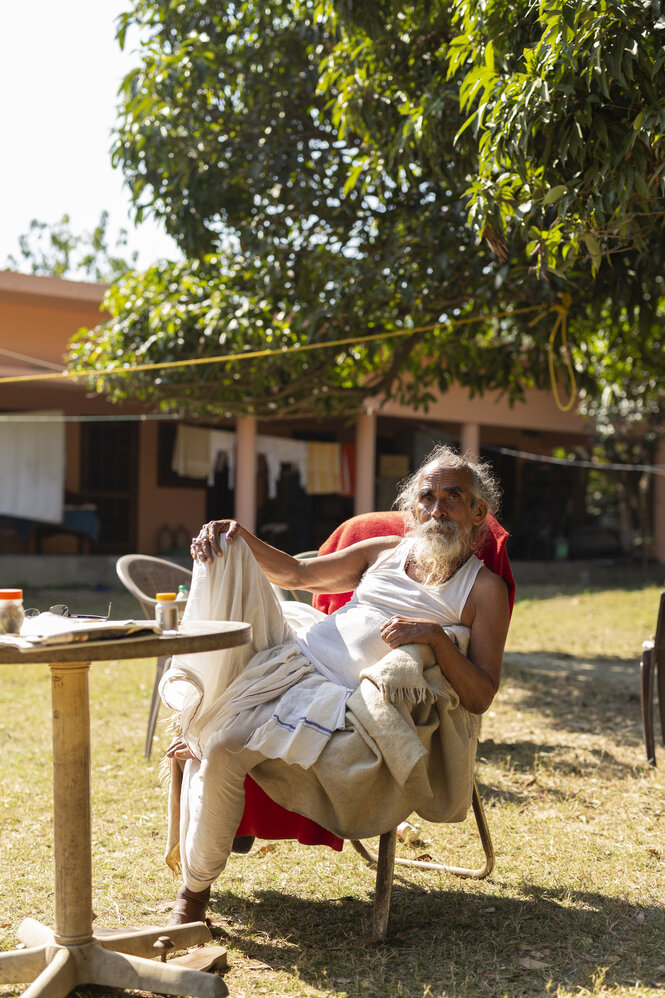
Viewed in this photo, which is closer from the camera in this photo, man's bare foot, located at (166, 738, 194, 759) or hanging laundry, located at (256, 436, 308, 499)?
man's bare foot, located at (166, 738, 194, 759)

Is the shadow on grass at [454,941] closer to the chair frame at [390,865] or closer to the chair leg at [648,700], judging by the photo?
the chair frame at [390,865]

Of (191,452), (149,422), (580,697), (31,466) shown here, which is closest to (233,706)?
(580,697)

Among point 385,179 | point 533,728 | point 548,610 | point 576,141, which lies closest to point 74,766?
point 576,141

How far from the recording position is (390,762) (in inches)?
109

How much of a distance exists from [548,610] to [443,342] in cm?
494

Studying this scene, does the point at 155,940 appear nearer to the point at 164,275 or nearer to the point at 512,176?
the point at 512,176

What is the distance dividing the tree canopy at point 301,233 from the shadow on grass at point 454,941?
3.81 meters

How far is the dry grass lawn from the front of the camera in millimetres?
2729

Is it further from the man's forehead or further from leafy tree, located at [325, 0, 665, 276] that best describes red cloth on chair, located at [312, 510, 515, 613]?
leafy tree, located at [325, 0, 665, 276]

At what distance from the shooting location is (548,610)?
456 inches

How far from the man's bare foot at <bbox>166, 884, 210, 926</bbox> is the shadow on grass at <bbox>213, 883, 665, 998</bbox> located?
0.51ft

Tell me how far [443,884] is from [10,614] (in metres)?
1.84

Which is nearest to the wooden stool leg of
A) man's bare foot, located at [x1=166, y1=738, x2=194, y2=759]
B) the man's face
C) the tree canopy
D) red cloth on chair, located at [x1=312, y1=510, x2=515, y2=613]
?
man's bare foot, located at [x1=166, y1=738, x2=194, y2=759]

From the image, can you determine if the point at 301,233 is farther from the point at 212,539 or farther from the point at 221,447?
the point at 221,447
